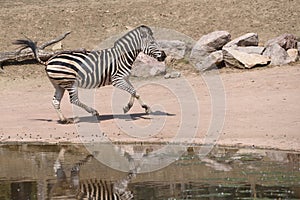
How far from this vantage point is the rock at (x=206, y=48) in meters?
19.2

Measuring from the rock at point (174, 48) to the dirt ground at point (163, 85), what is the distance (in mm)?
945

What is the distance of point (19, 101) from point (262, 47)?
6.52m

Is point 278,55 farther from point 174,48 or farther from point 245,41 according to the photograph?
point 174,48

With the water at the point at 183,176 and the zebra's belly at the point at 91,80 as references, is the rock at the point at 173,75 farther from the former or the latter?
the water at the point at 183,176

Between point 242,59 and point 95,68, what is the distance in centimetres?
564

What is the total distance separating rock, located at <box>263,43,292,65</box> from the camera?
18.8 m

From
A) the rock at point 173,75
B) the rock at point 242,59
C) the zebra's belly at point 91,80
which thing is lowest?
the zebra's belly at point 91,80

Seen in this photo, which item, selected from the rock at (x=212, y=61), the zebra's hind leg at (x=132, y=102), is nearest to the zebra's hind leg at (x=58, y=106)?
the zebra's hind leg at (x=132, y=102)

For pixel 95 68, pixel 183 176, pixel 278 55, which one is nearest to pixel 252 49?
pixel 278 55

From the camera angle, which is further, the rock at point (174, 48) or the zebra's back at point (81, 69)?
the rock at point (174, 48)

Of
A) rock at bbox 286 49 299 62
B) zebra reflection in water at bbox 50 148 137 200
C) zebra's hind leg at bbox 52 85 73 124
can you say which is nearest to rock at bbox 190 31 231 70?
rock at bbox 286 49 299 62

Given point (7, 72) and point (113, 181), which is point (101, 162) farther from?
point (7, 72)

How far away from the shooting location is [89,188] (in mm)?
9352

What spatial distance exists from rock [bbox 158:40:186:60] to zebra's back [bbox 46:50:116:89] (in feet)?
18.3
